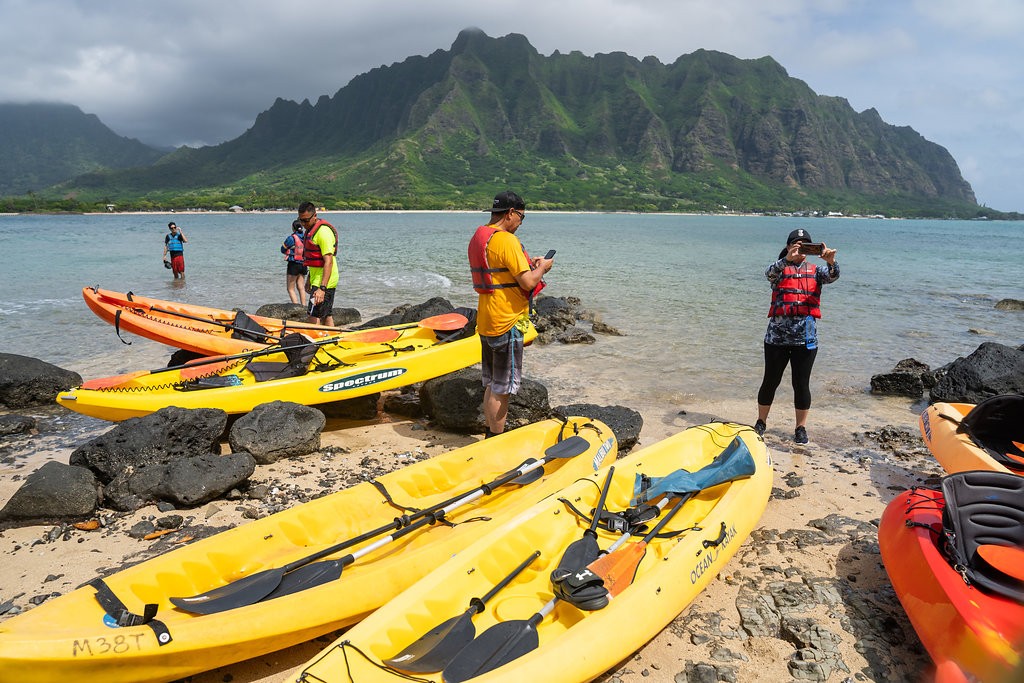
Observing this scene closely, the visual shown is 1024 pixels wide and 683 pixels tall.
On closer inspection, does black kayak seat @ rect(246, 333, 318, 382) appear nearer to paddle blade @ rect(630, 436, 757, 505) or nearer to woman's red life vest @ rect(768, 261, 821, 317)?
paddle blade @ rect(630, 436, 757, 505)

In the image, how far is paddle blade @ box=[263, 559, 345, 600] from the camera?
10.6ft

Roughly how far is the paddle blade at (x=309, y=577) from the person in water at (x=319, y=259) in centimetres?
537

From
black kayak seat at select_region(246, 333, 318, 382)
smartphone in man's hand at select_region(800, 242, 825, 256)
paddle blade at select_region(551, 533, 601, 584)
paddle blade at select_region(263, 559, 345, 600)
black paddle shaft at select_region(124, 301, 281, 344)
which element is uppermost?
smartphone in man's hand at select_region(800, 242, 825, 256)

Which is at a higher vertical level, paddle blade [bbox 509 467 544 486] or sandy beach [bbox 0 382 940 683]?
paddle blade [bbox 509 467 544 486]

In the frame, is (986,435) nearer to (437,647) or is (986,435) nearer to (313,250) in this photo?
(437,647)

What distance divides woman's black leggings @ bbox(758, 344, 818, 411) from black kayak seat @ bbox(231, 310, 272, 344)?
21.4ft

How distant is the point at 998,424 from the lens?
499cm

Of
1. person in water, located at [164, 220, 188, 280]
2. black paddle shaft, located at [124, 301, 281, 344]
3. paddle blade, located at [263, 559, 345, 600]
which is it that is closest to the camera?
paddle blade, located at [263, 559, 345, 600]

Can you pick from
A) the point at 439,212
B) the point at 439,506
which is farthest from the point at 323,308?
the point at 439,212

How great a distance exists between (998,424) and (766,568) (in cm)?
277

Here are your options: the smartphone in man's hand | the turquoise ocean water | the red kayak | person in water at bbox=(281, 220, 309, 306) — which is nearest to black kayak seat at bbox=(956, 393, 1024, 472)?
the red kayak

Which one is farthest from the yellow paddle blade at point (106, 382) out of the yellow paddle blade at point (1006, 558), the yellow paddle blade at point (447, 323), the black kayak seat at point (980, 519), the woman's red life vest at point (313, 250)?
the yellow paddle blade at point (1006, 558)

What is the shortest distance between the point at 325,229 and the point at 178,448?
396 cm

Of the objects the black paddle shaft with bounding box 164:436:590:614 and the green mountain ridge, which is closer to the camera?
the black paddle shaft with bounding box 164:436:590:614
